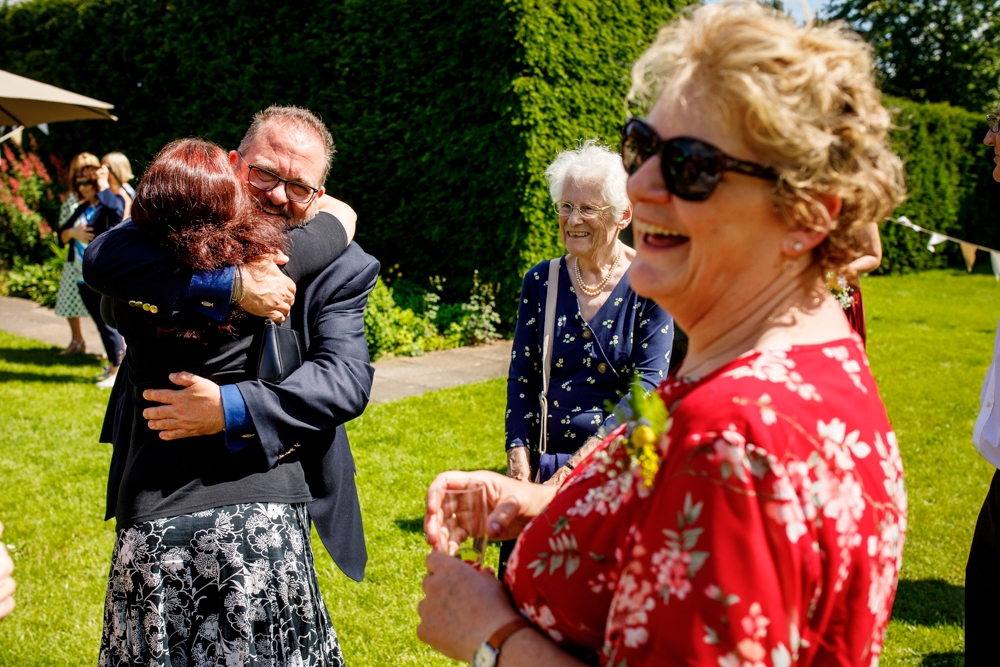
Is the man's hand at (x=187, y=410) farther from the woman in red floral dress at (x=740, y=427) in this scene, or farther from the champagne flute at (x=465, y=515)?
the woman in red floral dress at (x=740, y=427)

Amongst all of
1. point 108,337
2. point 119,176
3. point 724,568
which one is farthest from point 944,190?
point 724,568

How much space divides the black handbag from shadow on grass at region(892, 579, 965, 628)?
3464 mm

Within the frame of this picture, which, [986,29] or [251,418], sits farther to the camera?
[986,29]

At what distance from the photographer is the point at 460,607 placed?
57.6 inches

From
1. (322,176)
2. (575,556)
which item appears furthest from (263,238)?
(575,556)

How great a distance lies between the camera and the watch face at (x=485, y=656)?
136cm

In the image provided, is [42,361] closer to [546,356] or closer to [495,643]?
[546,356]

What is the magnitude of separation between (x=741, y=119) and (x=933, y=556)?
4.52 metres

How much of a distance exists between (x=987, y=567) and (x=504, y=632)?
82.5 inches

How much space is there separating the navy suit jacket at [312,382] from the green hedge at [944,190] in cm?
1960

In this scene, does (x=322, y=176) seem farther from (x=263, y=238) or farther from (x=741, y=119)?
(x=741, y=119)

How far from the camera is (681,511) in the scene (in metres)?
1.11

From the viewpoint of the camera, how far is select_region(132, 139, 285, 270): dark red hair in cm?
211

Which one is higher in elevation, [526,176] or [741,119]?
[741,119]
